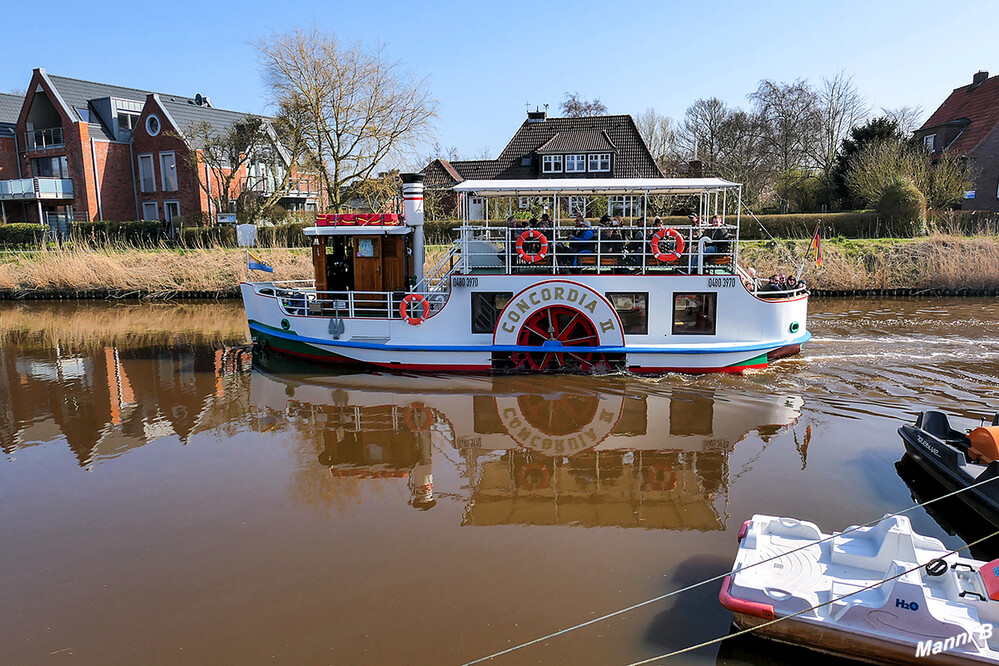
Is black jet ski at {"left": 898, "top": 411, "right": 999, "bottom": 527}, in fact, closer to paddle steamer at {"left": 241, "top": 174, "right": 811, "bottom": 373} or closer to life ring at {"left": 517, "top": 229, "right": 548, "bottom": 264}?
paddle steamer at {"left": 241, "top": 174, "right": 811, "bottom": 373}

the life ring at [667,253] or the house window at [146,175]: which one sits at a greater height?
the house window at [146,175]

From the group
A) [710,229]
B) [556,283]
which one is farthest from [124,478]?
[710,229]

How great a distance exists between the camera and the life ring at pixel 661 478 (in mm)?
8305

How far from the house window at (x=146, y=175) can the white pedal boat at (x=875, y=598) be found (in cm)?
4223

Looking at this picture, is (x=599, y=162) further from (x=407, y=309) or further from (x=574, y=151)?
(x=407, y=309)

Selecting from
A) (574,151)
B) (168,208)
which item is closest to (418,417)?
(574,151)

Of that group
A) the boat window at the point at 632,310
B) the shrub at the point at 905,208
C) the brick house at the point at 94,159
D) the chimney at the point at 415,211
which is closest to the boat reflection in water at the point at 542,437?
the boat window at the point at 632,310

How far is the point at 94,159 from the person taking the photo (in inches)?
1522

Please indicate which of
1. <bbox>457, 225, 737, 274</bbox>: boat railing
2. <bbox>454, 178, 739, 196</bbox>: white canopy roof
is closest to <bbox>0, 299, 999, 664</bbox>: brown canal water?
<bbox>457, 225, 737, 274</bbox>: boat railing

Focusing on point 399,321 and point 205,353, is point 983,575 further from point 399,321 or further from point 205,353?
point 205,353

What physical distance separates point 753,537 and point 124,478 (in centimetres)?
778

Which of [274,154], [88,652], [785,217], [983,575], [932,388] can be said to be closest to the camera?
[983,575]

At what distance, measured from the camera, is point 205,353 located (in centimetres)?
1666

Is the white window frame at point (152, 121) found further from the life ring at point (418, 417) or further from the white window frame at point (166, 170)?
the life ring at point (418, 417)
